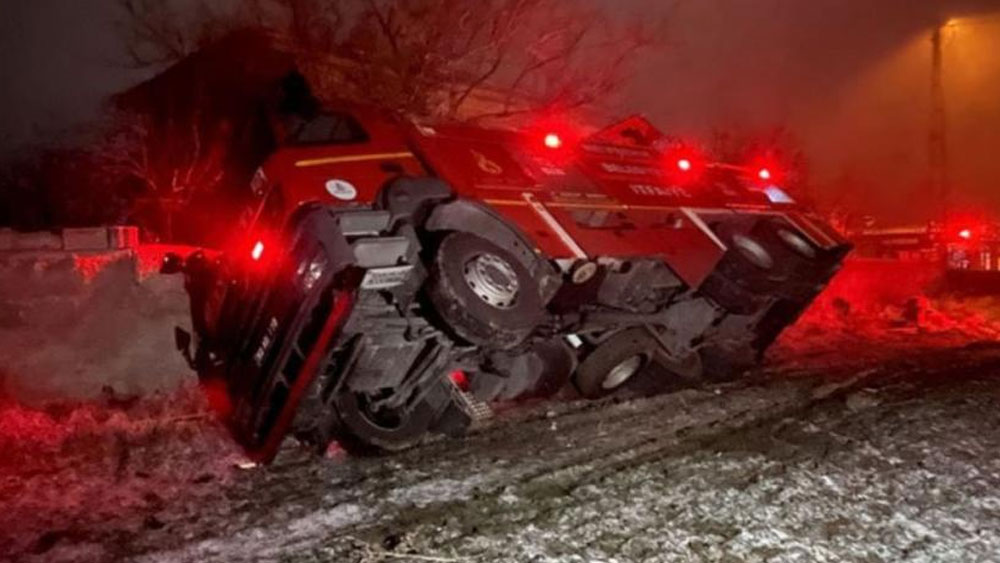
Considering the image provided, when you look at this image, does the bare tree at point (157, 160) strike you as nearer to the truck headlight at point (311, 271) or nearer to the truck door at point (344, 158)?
the truck door at point (344, 158)

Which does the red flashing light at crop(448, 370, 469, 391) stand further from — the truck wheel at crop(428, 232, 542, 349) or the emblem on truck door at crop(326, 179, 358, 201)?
the emblem on truck door at crop(326, 179, 358, 201)

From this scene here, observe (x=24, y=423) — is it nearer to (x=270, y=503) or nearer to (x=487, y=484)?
(x=270, y=503)

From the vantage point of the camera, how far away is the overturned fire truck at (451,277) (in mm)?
4379

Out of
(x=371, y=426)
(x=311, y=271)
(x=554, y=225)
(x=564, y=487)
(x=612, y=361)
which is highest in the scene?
(x=554, y=225)

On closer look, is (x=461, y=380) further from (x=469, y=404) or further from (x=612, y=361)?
(x=612, y=361)

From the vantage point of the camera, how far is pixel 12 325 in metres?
6.56

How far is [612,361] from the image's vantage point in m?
6.01

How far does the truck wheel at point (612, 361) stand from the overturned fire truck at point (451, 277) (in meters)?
0.02

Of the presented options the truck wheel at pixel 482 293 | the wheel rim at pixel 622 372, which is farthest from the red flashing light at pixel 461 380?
the wheel rim at pixel 622 372

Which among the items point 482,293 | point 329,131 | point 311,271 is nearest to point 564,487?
point 482,293

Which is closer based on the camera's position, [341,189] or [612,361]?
[341,189]

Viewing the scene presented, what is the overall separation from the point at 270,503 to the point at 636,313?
2.92 m

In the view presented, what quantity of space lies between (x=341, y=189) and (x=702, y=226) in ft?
9.94

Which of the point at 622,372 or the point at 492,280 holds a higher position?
the point at 492,280
